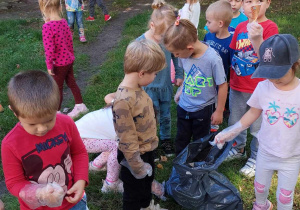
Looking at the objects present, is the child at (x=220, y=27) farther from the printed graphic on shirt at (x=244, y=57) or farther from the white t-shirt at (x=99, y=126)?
the white t-shirt at (x=99, y=126)

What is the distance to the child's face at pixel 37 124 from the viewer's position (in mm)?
1562

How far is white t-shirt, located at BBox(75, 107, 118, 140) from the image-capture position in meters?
2.93

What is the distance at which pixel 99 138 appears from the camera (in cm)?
295

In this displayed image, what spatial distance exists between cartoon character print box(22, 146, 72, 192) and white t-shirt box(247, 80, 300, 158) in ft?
4.28

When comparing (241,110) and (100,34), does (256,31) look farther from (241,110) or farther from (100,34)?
(100,34)

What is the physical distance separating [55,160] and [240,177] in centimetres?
196

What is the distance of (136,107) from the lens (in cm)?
207

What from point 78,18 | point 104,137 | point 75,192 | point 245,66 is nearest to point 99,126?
point 104,137

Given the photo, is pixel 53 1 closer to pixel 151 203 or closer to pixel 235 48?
pixel 235 48

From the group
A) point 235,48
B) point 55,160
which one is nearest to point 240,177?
point 235,48

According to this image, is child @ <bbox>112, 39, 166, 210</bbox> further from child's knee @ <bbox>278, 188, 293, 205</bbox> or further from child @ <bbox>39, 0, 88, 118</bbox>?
child @ <bbox>39, 0, 88, 118</bbox>

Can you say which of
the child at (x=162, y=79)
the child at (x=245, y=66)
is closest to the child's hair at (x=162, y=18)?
the child at (x=162, y=79)

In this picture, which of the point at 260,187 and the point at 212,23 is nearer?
the point at 260,187

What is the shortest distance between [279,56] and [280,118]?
408mm
